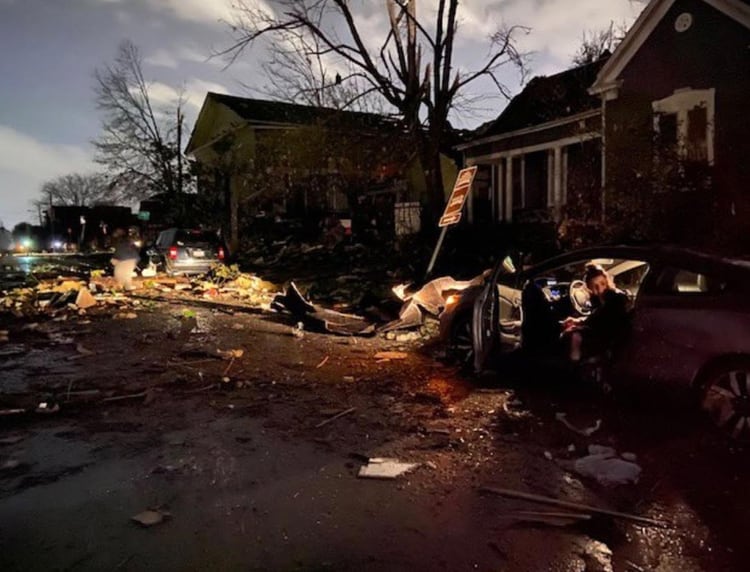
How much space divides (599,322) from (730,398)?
4.29 feet

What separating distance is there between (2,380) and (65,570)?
16.6 ft

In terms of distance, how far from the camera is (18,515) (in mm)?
3891

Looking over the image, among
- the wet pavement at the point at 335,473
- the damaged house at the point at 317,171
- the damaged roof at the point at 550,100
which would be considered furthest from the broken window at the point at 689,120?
the wet pavement at the point at 335,473

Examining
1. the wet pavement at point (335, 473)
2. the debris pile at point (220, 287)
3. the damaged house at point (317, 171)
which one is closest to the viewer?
the wet pavement at point (335, 473)

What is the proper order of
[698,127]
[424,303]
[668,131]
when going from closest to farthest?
[424,303]
[668,131]
[698,127]

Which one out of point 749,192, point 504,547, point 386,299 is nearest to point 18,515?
point 504,547

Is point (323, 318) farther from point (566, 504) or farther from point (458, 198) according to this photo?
point (566, 504)

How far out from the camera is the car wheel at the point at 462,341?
7743 mm

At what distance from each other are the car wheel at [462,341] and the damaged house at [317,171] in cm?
1362

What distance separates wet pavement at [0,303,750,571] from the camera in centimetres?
342

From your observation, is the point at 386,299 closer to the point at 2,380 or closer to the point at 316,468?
the point at 2,380

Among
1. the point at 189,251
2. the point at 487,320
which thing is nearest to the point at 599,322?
the point at 487,320

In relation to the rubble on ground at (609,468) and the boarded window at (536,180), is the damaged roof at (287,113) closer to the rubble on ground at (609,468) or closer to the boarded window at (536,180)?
the boarded window at (536,180)

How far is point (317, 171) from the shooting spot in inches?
1019
